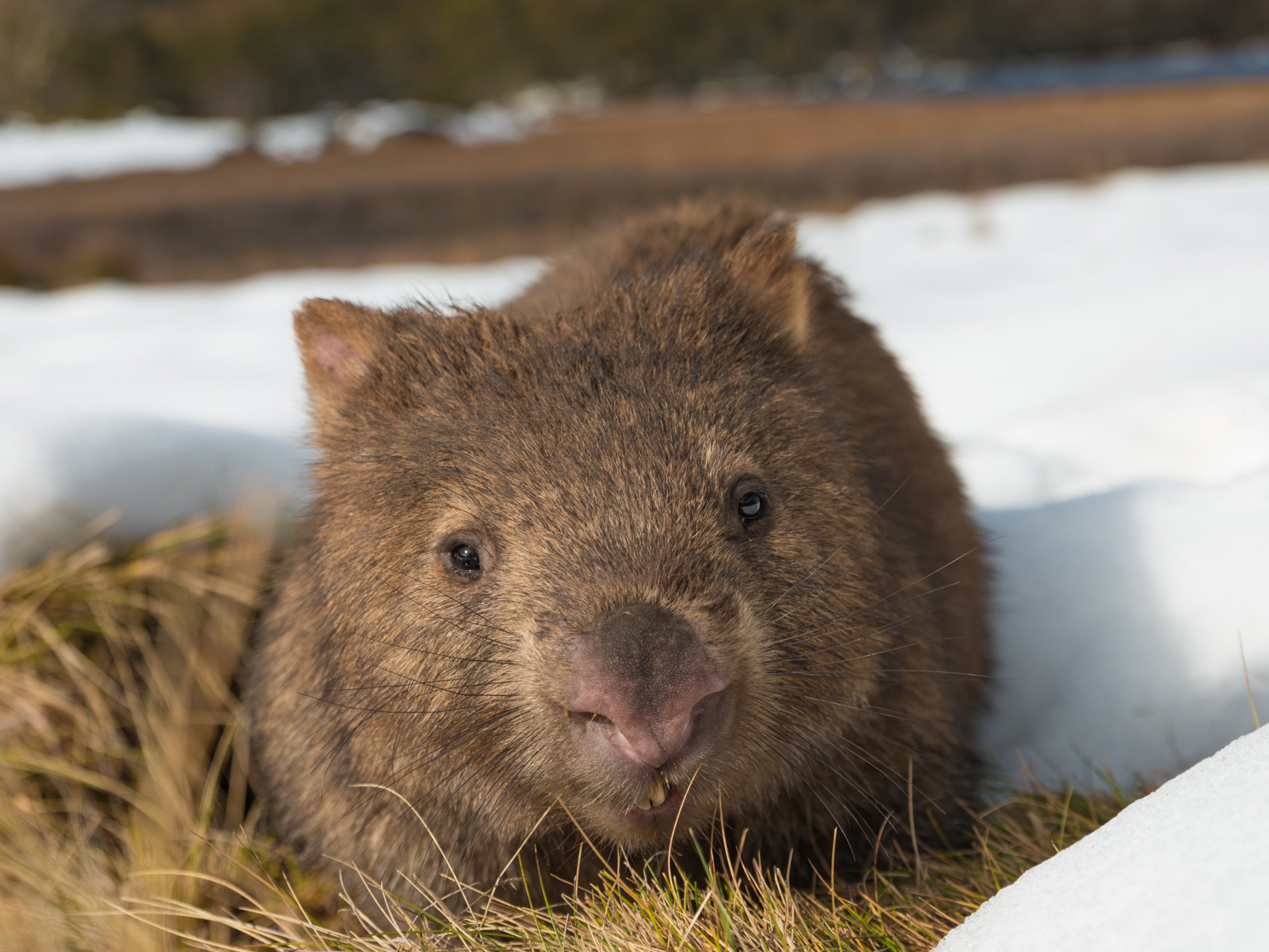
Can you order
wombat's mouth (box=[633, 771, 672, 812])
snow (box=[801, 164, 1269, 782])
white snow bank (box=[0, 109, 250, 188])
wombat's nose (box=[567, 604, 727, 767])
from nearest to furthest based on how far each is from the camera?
wombat's nose (box=[567, 604, 727, 767]), wombat's mouth (box=[633, 771, 672, 812]), snow (box=[801, 164, 1269, 782]), white snow bank (box=[0, 109, 250, 188])

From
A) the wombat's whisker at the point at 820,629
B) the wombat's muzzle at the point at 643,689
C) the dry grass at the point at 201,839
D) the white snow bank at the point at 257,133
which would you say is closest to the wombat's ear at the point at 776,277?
the wombat's whisker at the point at 820,629

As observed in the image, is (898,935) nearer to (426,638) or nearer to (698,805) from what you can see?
(698,805)

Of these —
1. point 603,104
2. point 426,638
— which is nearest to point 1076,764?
point 426,638

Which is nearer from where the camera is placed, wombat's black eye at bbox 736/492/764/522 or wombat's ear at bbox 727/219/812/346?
wombat's black eye at bbox 736/492/764/522

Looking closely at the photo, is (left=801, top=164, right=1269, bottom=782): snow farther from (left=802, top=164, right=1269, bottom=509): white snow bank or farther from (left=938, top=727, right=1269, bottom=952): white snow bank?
(left=938, top=727, right=1269, bottom=952): white snow bank

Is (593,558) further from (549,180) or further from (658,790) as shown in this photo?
(549,180)

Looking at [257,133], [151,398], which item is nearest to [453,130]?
[257,133]

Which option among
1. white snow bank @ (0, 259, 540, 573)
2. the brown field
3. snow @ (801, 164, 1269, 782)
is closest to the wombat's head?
white snow bank @ (0, 259, 540, 573)
